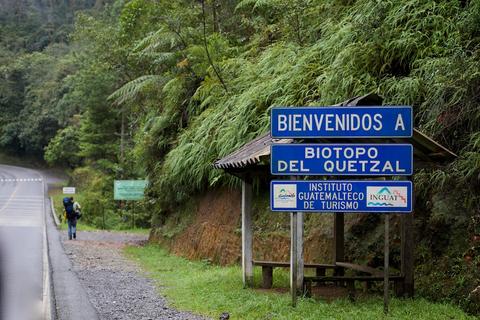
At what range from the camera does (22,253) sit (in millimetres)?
18594

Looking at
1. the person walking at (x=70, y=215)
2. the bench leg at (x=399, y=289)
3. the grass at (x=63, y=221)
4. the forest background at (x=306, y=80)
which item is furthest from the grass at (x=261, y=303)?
the grass at (x=63, y=221)

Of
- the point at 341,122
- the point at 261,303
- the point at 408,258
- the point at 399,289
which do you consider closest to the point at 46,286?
the point at 261,303

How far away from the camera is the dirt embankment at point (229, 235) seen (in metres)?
12.6

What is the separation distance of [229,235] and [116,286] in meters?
4.01

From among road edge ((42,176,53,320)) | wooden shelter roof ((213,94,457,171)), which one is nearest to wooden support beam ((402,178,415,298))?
wooden shelter roof ((213,94,457,171))

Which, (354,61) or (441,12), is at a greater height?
(441,12)

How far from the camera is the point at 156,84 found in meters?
23.2

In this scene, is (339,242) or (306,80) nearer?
(339,242)

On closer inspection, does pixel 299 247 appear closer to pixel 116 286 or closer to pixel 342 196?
pixel 342 196

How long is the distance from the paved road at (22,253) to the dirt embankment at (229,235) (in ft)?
13.6

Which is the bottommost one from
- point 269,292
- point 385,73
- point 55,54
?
point 269,292

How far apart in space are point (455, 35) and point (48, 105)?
219ft

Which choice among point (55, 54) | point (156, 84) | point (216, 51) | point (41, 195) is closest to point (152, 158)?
point (156, 84)

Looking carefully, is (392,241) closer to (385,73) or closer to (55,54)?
(385,73)
